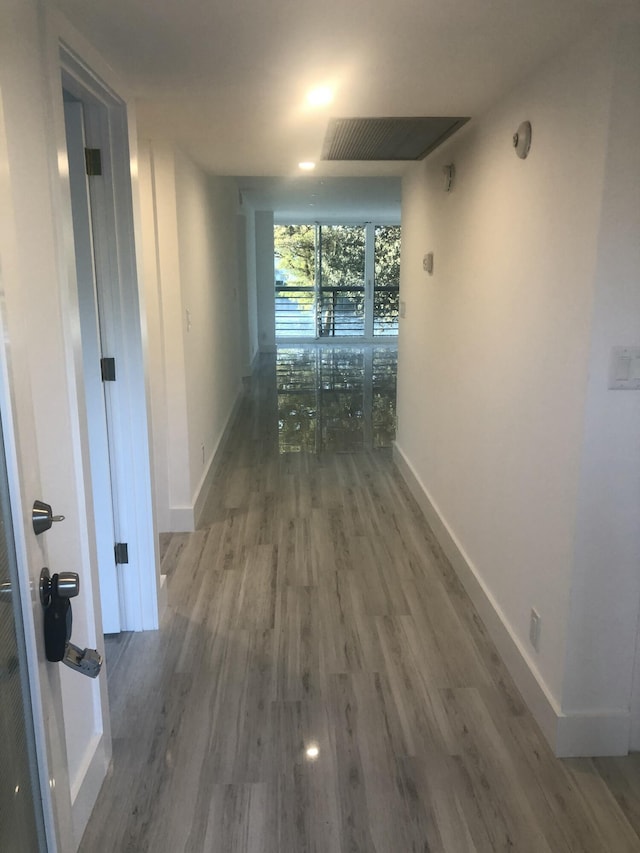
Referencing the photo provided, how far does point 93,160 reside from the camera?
2453mm

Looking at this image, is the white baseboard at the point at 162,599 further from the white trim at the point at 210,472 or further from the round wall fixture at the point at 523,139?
the round wall fixture at the point at 523,139

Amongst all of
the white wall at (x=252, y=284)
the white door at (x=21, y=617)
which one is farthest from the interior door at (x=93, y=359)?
the white wall at (x=252, y=284)

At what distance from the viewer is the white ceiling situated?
1722mm

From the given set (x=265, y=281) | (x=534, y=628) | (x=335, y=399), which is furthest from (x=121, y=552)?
(x=265, y=281)

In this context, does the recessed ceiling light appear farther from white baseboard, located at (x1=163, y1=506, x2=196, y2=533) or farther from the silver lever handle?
white baseboard, located at (x1=163, y1=506, x2=196, y2=533)

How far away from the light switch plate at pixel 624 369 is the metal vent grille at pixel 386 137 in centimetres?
160

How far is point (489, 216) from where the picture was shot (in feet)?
9.31

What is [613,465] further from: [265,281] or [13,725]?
[265,281]

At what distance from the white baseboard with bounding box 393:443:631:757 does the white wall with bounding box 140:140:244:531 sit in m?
1.72

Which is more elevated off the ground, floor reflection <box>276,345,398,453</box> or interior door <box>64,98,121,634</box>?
interior door <box>64,98,121,634</box>

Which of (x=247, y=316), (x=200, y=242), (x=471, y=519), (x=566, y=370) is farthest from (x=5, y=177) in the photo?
(x=247, y=316)

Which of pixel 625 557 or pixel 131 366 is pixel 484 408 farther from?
pixel 131 366

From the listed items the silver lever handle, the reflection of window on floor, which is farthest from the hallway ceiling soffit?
the reflection of window on floor

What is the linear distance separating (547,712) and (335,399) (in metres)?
5.66
